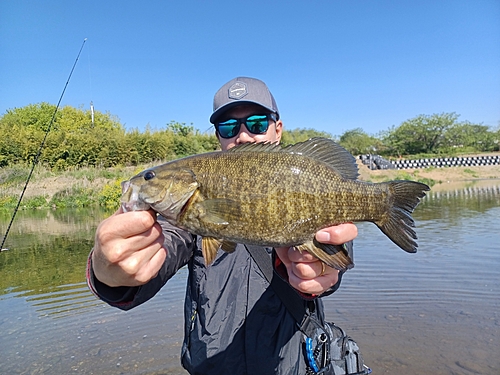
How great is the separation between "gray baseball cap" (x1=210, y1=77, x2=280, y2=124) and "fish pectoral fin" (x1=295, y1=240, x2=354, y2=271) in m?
→ 1.65

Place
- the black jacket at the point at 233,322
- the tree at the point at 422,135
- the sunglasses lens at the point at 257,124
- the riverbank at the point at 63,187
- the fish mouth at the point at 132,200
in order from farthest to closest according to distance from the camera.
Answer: the tree at the point at 422,135 → the riverbank at the point at 63,187 → the sunglasses lens at the point at 257,124 → the black jacket at the point at 233,322 → the fish mouth at the point at 132,200

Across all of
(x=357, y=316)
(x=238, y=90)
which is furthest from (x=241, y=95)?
(x=357, y=316)

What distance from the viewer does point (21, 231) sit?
1642cm

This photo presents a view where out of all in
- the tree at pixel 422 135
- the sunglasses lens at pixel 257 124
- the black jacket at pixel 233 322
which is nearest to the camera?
the black jacket at pixel 233 322

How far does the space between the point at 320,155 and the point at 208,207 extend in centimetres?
80

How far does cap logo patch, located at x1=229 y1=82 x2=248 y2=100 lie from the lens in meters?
3.55

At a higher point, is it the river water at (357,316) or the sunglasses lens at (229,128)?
the sunglasses lens at (229,128)

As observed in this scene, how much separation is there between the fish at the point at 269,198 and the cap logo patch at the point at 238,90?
50.2 inches

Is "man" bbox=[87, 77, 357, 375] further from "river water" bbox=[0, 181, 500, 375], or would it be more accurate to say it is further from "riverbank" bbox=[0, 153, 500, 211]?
"riverbank" bbox=[0, 153, 500, 211]

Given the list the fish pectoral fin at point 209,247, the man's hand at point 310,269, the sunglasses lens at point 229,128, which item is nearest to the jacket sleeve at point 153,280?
the fish pectoral fin at point 209,247

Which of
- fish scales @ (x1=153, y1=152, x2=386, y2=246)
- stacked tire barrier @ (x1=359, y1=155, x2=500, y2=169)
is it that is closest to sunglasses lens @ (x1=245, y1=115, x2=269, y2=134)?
fish scales @ (x1=153, y1=152, x2=386, y2=246)

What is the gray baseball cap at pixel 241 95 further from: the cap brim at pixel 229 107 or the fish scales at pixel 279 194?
the fish scales at pixel 279 194

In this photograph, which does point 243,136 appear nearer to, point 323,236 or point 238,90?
point 238,90

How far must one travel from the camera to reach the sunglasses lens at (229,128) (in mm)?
3641
